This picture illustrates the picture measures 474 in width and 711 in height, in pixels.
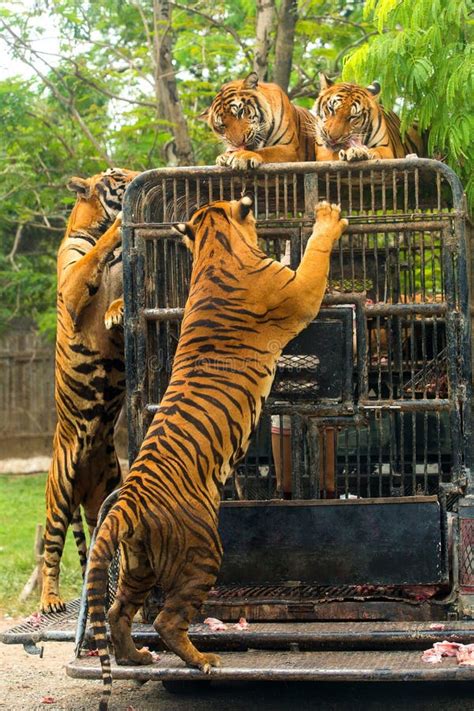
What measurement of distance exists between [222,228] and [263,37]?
514 cm

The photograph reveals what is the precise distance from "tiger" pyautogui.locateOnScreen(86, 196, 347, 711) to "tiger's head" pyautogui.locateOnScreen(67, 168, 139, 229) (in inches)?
61.9

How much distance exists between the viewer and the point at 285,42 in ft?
34.4

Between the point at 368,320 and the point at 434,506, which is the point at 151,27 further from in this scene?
the point at 434,506

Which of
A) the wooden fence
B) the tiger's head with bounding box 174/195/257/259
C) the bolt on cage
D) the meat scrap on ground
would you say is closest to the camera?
the meat scrap on ground

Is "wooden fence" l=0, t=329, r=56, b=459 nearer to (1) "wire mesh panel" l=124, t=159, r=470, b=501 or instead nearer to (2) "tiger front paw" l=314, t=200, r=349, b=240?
(1) "wire mesh panel" l=124, t=159, r=470, b=501

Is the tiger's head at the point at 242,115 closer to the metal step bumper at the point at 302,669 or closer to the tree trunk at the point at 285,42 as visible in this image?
the metal step bumper at the point at 302,669

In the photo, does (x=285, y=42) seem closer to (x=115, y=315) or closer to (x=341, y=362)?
(x=115, y=315)

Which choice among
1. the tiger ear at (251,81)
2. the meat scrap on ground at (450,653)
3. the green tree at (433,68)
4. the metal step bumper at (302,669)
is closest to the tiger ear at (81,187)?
the tiger ear at (251,81)

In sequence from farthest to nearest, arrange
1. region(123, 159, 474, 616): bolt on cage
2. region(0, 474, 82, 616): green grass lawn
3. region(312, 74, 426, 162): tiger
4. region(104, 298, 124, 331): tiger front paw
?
region(0, 474, 82, 616): green grass lawn, region(312, 74, 426, 162): tiger, region(104, 298, 124, 331): tiger front paw, region(123, 159, 474, 616): bolt on cage

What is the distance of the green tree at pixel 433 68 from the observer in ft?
24.9

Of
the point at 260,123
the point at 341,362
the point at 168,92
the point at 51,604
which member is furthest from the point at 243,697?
the point at 168,92

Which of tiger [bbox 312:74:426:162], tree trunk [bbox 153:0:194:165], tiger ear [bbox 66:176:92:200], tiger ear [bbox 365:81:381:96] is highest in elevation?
tree trunk [bbox 153:0:194:165]

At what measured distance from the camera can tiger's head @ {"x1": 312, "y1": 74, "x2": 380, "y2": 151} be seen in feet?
22.4

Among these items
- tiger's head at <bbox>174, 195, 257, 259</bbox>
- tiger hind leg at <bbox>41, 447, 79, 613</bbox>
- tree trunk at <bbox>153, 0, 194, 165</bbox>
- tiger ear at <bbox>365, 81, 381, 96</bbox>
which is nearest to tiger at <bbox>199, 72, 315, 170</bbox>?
tiger ear at <bbox>365, 81, 381, 96</bbox>
